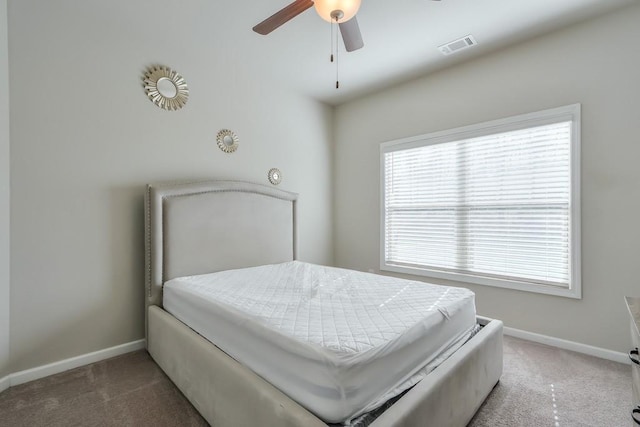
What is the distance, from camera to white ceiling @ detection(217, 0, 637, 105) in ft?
7.25

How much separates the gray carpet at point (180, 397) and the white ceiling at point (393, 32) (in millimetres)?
2711

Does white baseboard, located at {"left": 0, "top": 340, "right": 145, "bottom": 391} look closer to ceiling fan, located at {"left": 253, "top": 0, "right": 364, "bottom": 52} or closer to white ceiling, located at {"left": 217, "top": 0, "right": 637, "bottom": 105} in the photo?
ceiling fan, located at {"left": 253, "top": 0, "right": 364, "bottom": 52}

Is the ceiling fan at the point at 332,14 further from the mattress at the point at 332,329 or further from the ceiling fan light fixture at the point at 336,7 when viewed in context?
the mattress at the point at 332,329

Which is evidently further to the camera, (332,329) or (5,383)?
(5,383)

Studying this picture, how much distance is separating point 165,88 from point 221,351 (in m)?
2.32

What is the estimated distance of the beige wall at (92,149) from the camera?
6.58 ft

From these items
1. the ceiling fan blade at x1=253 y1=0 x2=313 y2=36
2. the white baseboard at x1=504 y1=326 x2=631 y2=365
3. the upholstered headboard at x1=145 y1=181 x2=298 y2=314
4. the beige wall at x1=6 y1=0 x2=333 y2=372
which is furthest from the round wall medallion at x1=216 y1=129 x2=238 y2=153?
the white baseboard at x1=504 y1=326 x2=631 y2=365

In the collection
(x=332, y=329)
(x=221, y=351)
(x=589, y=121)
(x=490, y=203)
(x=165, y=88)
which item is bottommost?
(x=221, y=351)

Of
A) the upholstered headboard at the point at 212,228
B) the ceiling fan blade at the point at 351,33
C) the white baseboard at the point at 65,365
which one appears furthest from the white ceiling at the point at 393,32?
the white baseboard at the point at 65,365

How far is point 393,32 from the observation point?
8.26ft

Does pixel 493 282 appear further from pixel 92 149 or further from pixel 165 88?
pixel 92 149

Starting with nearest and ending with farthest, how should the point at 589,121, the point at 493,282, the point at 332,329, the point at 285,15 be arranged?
the point at 332,329 → the point at 285,15 → the point at 589,121 → the point at 493,282

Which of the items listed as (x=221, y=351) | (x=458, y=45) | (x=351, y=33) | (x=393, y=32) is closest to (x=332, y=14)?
(x=351, y=33)

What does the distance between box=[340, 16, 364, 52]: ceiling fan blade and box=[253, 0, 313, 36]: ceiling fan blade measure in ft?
0.97
